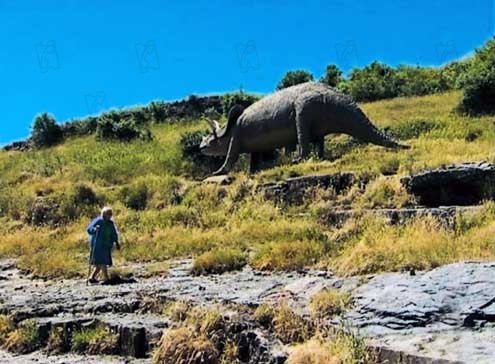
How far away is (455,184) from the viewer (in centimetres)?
1245

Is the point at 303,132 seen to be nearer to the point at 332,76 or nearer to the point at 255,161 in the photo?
the point at 255,161

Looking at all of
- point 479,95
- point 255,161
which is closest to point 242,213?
point 255,161

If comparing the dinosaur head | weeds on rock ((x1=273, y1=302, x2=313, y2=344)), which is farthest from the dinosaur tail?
weeds on rock ((x1=273, y1=302, x2=313, y2=344))

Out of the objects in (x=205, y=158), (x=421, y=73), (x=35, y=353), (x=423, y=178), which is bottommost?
(x=35, y=353)

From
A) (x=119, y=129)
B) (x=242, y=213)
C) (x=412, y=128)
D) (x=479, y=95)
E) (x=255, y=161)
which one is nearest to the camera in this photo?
(x=242, y=213)

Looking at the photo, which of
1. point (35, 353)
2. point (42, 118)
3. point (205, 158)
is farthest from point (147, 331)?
point (42, 118)

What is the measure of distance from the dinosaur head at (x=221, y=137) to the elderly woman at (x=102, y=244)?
28.3 ft

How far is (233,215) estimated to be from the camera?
15.2 metres

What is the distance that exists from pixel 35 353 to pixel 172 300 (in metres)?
1.63

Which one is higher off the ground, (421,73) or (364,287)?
(421,73)

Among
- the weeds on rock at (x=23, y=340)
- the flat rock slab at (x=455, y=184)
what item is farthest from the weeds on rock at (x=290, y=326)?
the flat rock slab at (x=455, y=184)

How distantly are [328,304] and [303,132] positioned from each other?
444 inches

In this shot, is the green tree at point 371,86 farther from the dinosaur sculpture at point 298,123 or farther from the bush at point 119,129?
the dinosaur sculpture at point 298,123

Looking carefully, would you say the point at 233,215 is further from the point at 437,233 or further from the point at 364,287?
the point at 364,287
